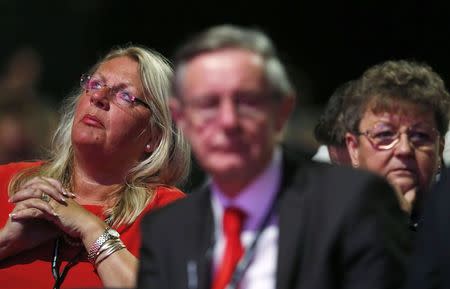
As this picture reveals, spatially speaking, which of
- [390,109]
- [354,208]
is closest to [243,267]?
[354,208]

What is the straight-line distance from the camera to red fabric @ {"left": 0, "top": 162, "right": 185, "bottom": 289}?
4.18 m

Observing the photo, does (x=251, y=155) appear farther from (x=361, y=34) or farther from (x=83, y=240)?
(x=361, y=34)

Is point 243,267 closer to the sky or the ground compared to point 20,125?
closer to the sky

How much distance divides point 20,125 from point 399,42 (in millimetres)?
3006

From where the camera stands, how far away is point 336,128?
4480mm

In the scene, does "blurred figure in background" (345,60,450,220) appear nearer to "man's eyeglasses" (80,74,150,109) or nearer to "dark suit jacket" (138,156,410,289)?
"man's eyeglasses" (80,74,150,109)

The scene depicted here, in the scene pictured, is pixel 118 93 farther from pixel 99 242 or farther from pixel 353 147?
pixel 353 147

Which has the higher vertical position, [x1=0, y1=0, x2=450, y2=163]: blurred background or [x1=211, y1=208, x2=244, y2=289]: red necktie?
[x1=211, y1=208, x2=244, y2=289]: red necktie

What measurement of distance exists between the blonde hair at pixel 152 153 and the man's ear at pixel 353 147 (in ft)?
2.30

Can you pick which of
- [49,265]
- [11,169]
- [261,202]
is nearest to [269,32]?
[11,169]

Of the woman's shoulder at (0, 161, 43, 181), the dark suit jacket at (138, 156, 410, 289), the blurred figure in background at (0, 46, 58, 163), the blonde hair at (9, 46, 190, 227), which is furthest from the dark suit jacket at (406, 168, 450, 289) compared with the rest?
the blurred figure in background at (0, 46, 58, 163)

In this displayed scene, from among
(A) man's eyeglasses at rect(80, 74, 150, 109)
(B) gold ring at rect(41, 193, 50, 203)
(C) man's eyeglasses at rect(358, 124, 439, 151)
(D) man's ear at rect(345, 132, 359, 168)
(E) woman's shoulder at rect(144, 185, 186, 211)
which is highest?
(A) man's eyeglasses at rect(80, 74, 150, 109)

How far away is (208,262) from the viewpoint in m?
3.04

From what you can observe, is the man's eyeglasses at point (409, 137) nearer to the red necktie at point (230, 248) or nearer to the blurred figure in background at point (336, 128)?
the blurred figure in background at point (336, 128)
